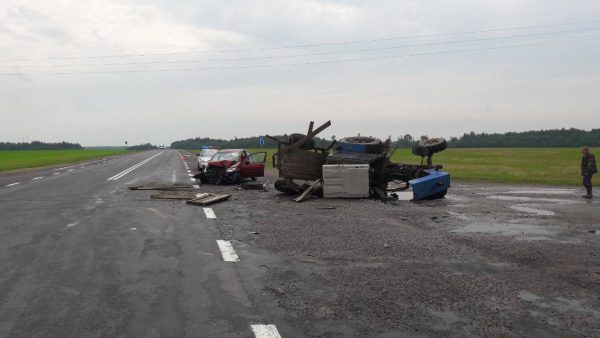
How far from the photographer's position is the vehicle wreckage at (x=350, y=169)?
15.9m

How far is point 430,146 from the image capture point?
18000 millimetres

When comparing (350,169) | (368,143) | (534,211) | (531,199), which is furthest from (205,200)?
(531,199)

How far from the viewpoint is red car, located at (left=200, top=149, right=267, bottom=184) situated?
21641mm

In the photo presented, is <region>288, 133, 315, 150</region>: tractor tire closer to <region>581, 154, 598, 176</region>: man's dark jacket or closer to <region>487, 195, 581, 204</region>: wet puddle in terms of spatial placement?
<region>487, 195, 581, 204</region>: wet puddle

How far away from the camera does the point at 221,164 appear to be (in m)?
21.8

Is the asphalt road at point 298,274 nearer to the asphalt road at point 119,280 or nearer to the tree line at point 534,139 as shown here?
the asphalt road at point 119,280

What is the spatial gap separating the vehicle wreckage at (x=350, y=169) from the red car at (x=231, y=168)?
511cm

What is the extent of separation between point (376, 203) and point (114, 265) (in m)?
9.36

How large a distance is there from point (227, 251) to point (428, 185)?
983 centimetres

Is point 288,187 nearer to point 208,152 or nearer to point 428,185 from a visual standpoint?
point 428,185

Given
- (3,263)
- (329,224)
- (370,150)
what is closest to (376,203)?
(370,150)

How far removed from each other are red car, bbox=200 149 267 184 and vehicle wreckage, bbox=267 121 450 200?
5110mm

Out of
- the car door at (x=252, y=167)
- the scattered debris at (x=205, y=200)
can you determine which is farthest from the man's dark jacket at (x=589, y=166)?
the car door at (x=252, y=167)

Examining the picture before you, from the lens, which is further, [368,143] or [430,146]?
[430,146]
